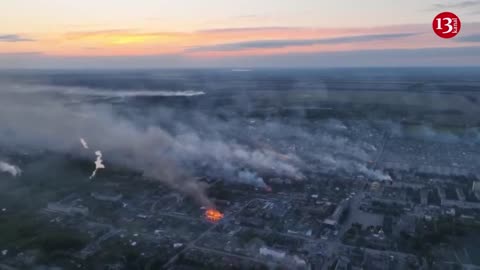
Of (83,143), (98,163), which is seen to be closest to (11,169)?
(98,163)

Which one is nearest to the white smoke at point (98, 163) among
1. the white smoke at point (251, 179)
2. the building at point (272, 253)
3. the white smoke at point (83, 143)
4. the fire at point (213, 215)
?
the white smoke at point (83, 143)

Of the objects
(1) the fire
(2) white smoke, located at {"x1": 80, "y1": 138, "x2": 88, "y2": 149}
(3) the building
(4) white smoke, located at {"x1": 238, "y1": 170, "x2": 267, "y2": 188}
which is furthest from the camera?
(2) white smoke, located at {"x1": 80, "y1": 138, "x2": 88, "y2": 149}

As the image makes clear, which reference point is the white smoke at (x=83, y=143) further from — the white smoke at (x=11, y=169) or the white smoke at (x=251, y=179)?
the white smoke at (x=251, y=179)

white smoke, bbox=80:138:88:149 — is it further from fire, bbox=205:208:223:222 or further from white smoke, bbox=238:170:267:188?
fire, bbox=205:208:223:222

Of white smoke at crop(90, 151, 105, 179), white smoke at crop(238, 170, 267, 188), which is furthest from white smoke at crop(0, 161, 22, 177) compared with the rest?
white smoke at crop(238, 170, 267, 188)

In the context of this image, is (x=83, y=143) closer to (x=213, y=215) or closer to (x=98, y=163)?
(x=98, y=163)

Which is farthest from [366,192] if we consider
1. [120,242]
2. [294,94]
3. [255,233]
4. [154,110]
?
[294,94]

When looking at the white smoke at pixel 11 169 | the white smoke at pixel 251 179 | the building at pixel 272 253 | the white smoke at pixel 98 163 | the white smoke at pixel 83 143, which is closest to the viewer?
the building at pixel 272 253

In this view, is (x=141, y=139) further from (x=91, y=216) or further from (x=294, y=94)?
(x=294, y=94)
